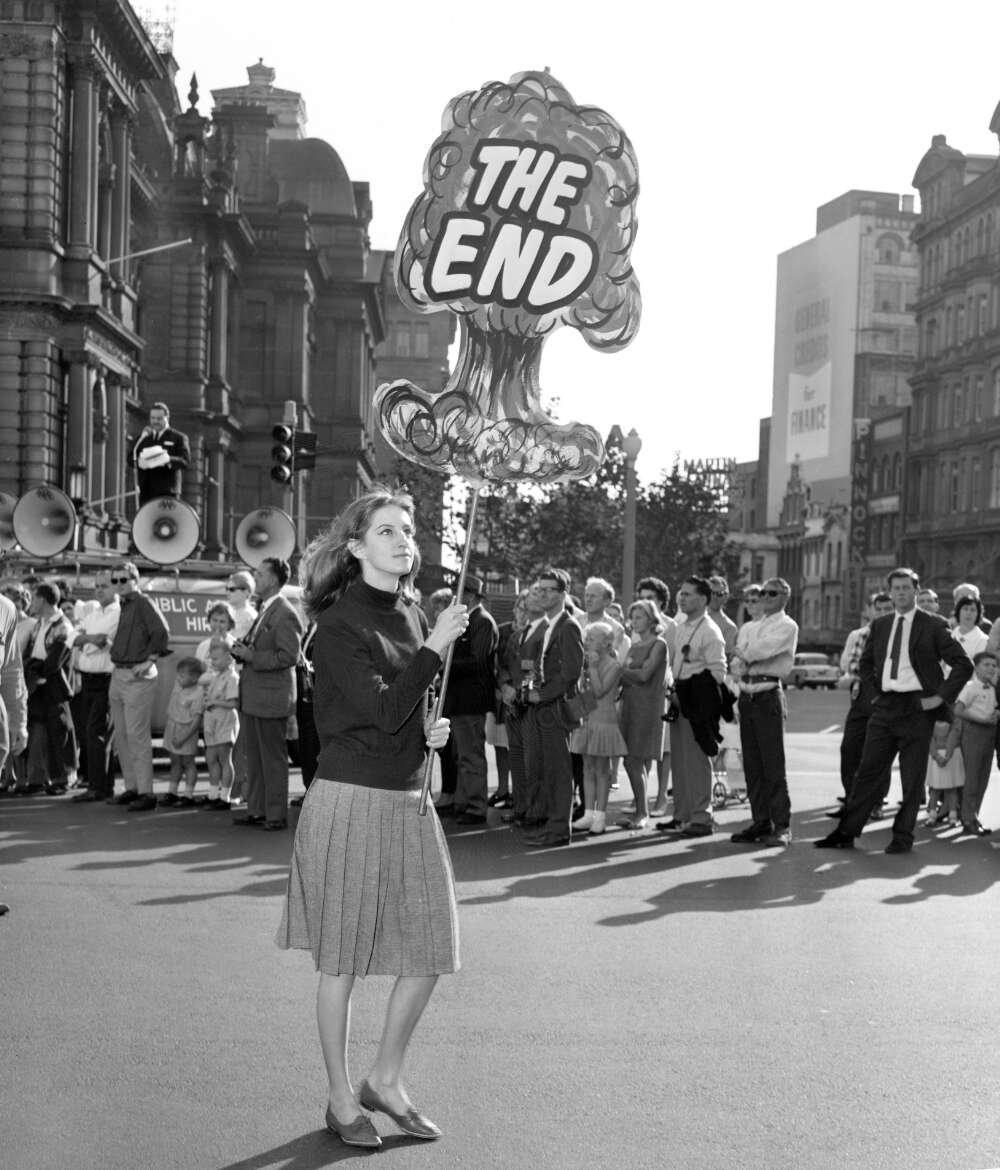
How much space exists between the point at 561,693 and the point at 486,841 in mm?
1155

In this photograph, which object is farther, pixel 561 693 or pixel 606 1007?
pixel 561 693

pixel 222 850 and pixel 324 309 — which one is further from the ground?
pixel 324 309

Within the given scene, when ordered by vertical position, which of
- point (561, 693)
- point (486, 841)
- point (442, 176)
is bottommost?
point (486, 841)

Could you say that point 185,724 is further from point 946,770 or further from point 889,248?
point 889,248

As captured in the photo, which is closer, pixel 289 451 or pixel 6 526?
pixel 6 526

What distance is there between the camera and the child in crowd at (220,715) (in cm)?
1513

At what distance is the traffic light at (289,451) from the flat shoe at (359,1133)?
1972cm

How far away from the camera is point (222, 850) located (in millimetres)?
12031

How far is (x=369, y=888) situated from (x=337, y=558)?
0.99m

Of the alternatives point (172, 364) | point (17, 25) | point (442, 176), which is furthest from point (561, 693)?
point (172, 364)

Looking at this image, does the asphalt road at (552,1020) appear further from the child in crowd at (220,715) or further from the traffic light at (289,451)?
the traffic light at (289,451)

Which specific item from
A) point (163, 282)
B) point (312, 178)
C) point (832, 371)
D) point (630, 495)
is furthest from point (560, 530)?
point (832, 371)

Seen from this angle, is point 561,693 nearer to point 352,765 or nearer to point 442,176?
point 442,176

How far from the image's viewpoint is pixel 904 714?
1259 cm
